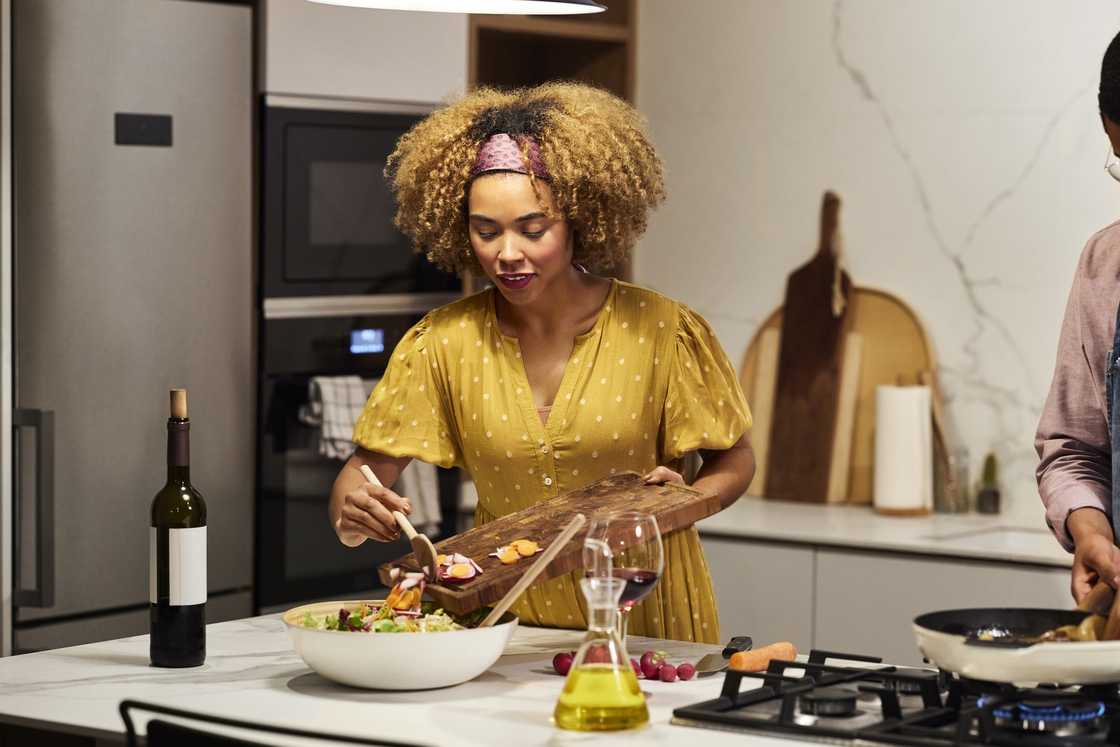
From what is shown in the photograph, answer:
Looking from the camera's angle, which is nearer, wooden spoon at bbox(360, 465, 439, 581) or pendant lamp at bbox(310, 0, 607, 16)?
wooden spoon at bbox(360, 465, 439, 581)

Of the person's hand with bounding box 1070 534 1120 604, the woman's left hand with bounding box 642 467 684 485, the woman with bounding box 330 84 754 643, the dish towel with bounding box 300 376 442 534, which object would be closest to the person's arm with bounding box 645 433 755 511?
the woman with bounding box 330 84 754 643

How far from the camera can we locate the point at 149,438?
3.33 meters

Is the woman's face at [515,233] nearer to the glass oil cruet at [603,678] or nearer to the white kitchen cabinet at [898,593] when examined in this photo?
the glass oil cruet at [603,678]

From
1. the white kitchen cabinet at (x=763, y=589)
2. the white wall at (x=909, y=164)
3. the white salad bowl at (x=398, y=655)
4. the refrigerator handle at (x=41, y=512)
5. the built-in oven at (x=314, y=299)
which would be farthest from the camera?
the white wall at (x=909, y=164)

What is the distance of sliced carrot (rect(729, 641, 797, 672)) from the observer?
6.49 ft

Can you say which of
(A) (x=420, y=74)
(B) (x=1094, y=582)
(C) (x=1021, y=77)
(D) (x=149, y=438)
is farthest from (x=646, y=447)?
(C) (x=1021, y=77)

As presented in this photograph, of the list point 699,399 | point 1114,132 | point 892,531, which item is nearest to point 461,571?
point 699,399

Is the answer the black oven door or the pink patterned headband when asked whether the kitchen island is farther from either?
the pink patterned headband

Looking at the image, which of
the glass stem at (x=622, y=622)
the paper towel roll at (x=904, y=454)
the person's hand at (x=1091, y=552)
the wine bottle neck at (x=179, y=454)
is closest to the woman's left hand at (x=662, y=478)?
the glass stem at (x=622, y=622)

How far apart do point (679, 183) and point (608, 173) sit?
1.99 metres

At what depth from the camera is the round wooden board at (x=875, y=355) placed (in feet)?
13.3

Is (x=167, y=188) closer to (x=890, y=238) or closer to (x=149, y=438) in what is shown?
(x=149, y=438)

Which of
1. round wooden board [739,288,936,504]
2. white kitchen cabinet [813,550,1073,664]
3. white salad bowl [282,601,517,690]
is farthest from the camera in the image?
round wooden board [739,288,936,504]

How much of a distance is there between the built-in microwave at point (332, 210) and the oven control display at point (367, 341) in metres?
0.06
